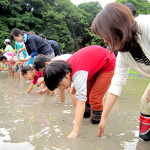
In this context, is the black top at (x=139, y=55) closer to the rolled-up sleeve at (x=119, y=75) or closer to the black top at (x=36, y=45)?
the rolled-up sleeve at (x=119, y=75)

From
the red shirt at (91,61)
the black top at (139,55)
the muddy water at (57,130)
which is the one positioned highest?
the black top at (139,55)

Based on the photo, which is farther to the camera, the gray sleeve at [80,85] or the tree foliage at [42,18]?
the tree foliage at [42,18]

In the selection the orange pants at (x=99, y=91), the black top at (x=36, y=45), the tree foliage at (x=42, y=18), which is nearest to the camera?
the orange pants at (x=99, y=91)

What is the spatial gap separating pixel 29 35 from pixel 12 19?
20865mm

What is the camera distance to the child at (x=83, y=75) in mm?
2045

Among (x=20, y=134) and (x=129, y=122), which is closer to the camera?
(x=20, y=134)

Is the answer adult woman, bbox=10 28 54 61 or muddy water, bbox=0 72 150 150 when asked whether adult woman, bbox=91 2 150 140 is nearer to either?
muddy water, bbox=0 72 150 150

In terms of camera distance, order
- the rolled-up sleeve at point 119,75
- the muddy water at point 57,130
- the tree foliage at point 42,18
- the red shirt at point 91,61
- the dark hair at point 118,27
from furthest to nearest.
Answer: the tree foliage at point 42,18 < the red shirt at point 91,61 < the rolled-up sleeve at point 119,75 < the muddy water at point 57,130 < the dark hair at point 118,27

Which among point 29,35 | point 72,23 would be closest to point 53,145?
point 29,35

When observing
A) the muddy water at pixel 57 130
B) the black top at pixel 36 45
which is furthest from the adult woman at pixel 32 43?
the muddy water at pixel 57 130

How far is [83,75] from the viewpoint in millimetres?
2154

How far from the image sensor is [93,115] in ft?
8.66

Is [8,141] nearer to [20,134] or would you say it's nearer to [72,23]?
[20,134]

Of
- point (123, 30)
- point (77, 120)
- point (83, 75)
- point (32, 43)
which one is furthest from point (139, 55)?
point (32, 43)
